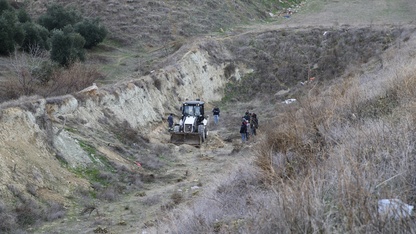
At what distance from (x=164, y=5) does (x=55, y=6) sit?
12.7m

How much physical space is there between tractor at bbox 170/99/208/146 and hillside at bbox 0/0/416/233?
2.75 feet

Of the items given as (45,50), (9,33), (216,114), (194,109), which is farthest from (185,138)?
(9,33)

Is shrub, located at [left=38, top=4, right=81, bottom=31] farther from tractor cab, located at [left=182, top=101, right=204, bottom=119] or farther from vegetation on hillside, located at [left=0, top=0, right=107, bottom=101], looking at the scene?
tractor cab, located at [left=182, top=101, right=204, bottom=119]

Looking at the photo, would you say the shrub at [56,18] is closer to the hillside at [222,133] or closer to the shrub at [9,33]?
the hillside at [222,133]

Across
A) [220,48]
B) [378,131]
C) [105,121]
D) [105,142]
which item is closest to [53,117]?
[105,142]

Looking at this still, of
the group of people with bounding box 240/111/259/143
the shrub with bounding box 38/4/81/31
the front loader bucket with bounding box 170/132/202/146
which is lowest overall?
the front loader bucket with bounding box 170/132/202/146

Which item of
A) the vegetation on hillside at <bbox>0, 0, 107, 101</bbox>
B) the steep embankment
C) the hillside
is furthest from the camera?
the vegetation on hillside at <bbox>0, 0, 107, 101</bbox>

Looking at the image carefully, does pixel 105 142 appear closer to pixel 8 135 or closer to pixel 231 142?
pixel 8 135

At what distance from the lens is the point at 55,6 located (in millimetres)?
45656

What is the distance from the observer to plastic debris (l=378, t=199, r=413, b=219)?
15.9 feet

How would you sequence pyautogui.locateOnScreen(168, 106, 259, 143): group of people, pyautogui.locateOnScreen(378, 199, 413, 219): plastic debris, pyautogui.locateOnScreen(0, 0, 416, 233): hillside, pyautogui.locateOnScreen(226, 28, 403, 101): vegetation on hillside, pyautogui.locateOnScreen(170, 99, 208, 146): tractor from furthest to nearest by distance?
pyautogui.locateOnScreen(226, 28, 403, 101): vegetation on hillside → pyautogui.locateOnScreen(170, 99, 208, 146): tractor → pyautogui.locateOnScreen(168, 106, 259, 143): group of people → pyautogui.locateOnScreen(0, 0, 416, 233): hillside → pyautogui.locateOnScreen(378, 199, 413, 219): plastic debris

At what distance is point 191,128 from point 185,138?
69 centimetres

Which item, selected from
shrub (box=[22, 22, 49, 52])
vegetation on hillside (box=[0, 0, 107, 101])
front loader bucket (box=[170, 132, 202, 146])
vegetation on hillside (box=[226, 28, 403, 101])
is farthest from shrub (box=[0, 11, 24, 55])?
vegetation on hillside (box=[226, 28, 403, 101])

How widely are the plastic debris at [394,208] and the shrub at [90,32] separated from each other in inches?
1587
